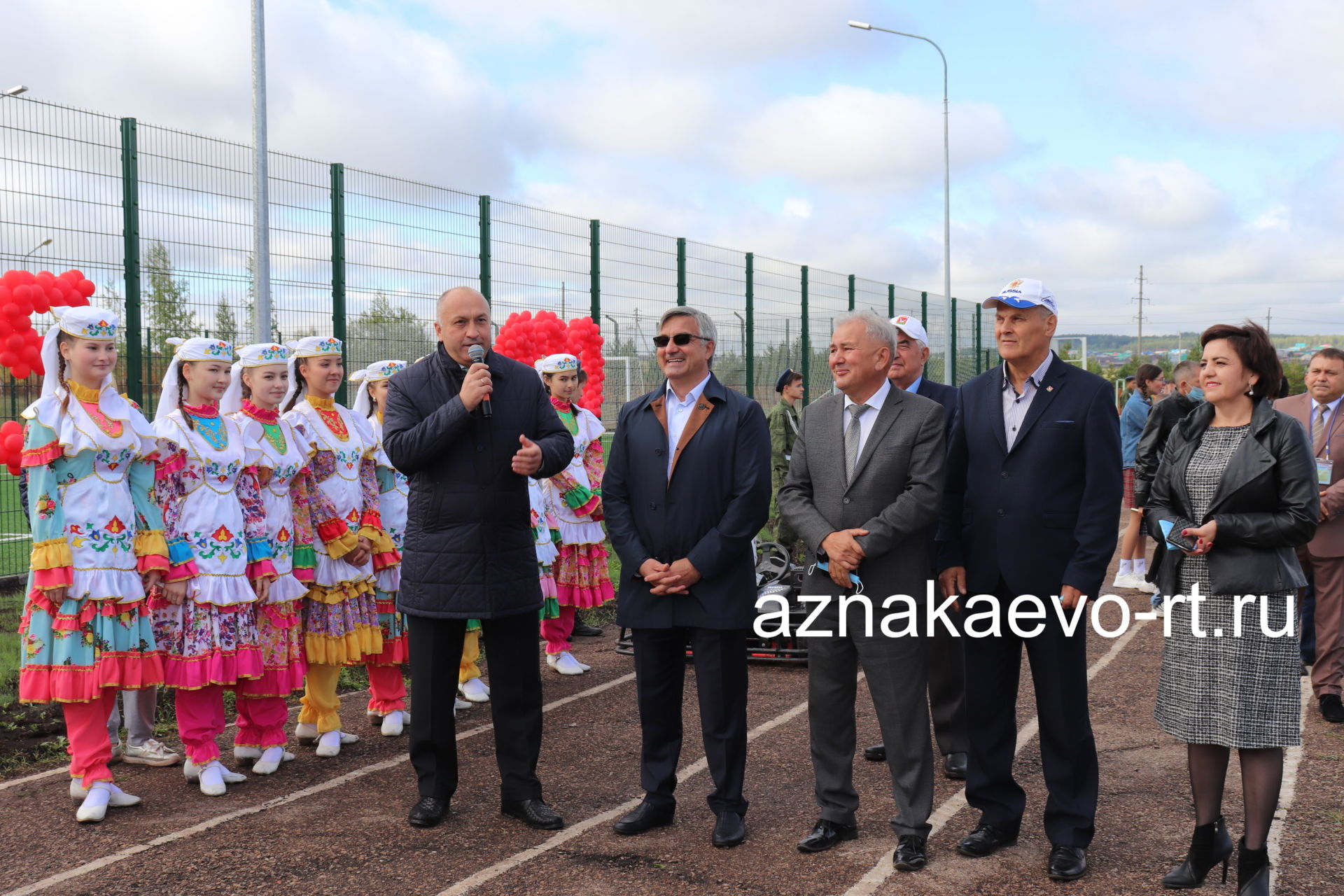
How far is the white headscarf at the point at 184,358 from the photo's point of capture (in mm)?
5535

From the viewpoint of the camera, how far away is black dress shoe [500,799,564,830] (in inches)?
193

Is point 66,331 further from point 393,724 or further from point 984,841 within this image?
point 984,841

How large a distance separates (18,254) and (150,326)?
0.98 meters

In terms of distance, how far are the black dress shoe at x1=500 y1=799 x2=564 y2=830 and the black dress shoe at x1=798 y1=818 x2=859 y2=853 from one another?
1059 millimetres

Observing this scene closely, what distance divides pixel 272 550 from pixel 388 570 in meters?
0.84

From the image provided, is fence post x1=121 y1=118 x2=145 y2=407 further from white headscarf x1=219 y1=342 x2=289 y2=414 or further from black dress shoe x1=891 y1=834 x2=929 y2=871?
black dress shoe x1=891 y1=834 x2=929 y2=871

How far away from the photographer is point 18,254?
314 inches

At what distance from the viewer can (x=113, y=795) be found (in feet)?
16.9

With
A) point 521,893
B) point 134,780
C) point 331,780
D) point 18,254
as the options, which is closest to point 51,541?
point 134,780

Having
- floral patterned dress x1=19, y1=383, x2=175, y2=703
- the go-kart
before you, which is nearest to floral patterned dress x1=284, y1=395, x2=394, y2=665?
floral patterned dress x1=19, y1=383, x2=175, y2=703

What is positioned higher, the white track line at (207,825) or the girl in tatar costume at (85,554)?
the girl in tatar costume at (85,554)

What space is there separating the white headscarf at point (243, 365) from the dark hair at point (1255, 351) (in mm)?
4362

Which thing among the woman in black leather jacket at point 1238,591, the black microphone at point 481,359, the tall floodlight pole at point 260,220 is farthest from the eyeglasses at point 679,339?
the tall floodlight pole at point 260,220

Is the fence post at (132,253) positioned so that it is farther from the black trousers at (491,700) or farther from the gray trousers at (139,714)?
the black trousers at (491,700)
